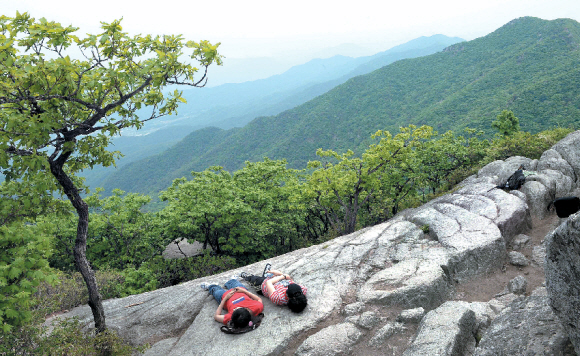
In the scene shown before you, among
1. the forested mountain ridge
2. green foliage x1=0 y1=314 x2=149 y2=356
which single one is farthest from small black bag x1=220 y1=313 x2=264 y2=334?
the forested mountain ridge

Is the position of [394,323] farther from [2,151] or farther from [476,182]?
[476,182]

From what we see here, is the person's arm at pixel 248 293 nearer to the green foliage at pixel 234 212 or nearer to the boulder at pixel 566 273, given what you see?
the boulder at pixel 566 273

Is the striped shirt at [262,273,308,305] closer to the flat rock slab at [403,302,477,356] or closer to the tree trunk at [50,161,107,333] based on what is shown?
the flat rock slab at [403,302,477,356]

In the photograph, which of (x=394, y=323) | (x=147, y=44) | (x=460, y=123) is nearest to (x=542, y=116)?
(x=460, y=123)

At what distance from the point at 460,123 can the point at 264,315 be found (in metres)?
72.2

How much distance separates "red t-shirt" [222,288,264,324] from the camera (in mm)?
8117

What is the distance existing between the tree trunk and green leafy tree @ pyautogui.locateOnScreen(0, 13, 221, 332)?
0.9 inches

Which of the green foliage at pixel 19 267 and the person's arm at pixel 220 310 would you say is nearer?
the green foliage at pixel 19 267

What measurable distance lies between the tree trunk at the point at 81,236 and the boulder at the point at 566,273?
941 cm

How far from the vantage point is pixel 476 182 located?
15867 millimetres

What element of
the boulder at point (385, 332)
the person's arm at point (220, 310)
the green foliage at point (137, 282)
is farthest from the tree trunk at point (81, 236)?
the green foliage at point (137, 282)

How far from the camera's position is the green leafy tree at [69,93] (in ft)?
18.0

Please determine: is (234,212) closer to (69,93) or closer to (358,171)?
(358,171)

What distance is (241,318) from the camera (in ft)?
25.1
